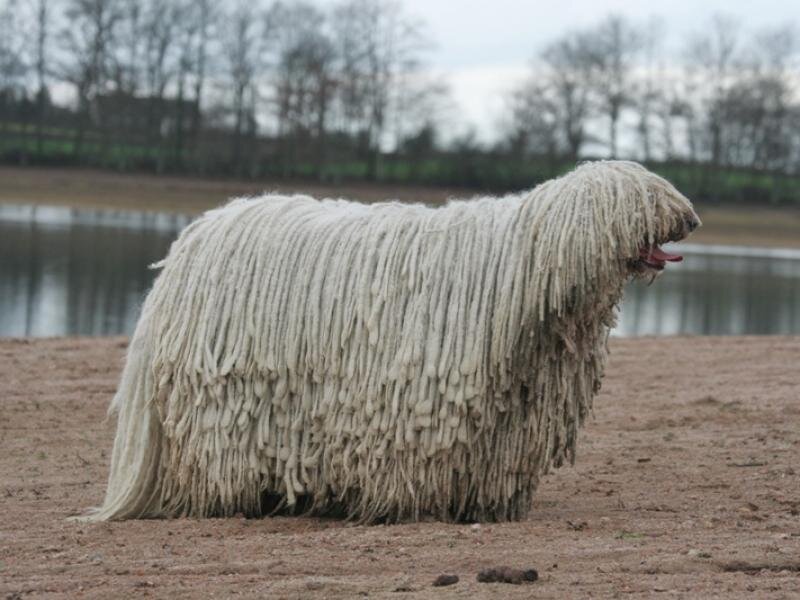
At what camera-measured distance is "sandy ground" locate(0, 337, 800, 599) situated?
569cm

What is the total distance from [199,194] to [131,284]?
27300 millimetres

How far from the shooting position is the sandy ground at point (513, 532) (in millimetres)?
5688

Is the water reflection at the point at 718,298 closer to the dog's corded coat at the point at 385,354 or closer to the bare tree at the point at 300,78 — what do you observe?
the dog's corded coat at the point at 385,354

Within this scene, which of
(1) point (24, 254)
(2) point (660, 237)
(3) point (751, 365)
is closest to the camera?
(2) point (660, 237)

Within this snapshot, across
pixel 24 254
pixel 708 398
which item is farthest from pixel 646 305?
pixel 708 398

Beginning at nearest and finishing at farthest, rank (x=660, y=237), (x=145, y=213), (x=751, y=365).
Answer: (x=660, y=237) → (x=751, y=365) → (x=145, y=213)

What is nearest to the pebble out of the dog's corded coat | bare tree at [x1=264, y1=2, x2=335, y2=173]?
the dog's corded coat

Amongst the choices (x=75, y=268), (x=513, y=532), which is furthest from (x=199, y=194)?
(x=513, y=532)

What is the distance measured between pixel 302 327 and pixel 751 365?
6656 millimetres

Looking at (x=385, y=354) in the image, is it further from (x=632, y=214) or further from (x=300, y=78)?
(x=300, y=78)

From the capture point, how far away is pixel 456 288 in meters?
7.17

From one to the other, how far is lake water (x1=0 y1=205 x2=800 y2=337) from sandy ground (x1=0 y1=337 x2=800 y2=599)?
577cm

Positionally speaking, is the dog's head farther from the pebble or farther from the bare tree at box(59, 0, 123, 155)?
the bare tree at box(59, 0, 123, 155)

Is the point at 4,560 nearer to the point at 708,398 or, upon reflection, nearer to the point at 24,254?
the point at 708,398
